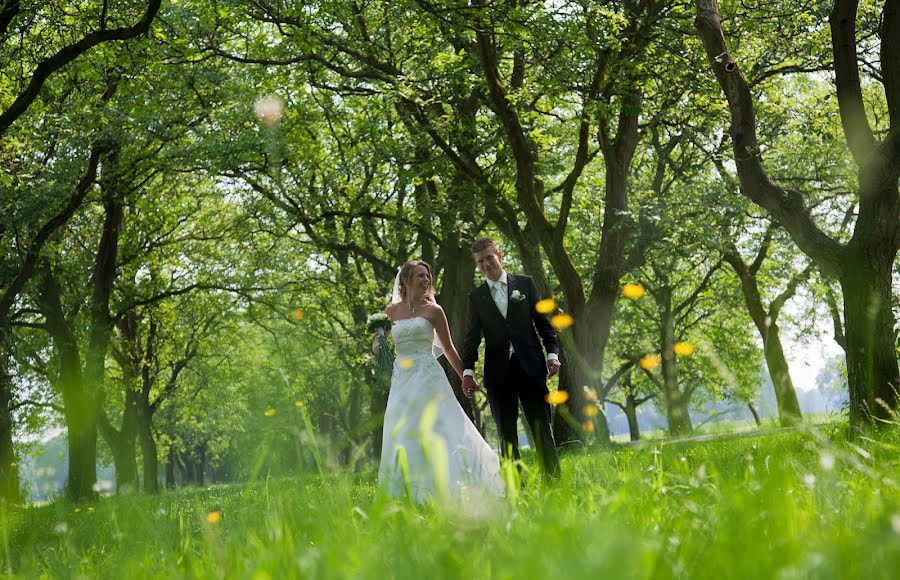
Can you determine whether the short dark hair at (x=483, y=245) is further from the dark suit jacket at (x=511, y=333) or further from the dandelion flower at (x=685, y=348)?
the dandelion flower at (x=685, y=348)

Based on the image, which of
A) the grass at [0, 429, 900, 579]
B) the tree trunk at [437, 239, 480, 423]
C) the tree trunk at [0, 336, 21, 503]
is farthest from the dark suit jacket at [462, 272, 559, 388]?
the tree trunk at [0, 336, 21, 503]

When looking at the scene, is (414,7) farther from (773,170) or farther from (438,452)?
(773,170)

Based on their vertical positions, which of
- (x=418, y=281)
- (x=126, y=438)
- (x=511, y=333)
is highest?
(x=126, y=438)

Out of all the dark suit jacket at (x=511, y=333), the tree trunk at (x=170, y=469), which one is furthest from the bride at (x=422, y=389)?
the tree trunk at (x=170, y=469)

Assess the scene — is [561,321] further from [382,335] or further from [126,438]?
[126,438]

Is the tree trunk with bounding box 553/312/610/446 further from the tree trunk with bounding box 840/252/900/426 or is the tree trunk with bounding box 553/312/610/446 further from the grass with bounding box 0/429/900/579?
the grass with bounding box 0/429/900/579

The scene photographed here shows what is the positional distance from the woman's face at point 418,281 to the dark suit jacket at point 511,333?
0.48m

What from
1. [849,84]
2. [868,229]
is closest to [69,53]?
[849,84]

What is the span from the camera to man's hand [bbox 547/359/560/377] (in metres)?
8.96

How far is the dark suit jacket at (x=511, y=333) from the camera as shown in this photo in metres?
9.23

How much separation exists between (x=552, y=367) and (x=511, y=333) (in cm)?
53

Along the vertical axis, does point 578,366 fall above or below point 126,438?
below

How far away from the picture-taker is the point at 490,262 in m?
9.36

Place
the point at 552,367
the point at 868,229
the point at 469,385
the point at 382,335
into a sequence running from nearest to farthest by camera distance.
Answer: the point at 469,385, the point at 552,367, the point at 382,335, the point at 868,229
